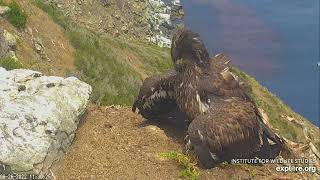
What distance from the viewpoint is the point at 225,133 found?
9852 mm

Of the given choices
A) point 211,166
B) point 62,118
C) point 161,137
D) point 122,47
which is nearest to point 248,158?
point 211,166

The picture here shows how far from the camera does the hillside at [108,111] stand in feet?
32.5

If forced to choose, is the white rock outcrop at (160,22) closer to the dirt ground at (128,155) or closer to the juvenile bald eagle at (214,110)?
the dirt ground at (128,155)

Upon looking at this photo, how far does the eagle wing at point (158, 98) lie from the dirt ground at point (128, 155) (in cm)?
25

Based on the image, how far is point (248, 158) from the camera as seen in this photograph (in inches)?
404

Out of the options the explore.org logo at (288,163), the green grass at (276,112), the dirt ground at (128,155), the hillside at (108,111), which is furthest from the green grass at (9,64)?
the green grass at (276,112)

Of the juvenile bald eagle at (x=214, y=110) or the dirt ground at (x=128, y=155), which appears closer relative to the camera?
the dirt ground at (x=128, y=155)

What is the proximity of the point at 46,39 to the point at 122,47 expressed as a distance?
1829cm

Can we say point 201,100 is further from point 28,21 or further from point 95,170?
point 28,21

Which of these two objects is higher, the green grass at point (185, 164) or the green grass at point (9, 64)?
the green grass at point (185, 164)

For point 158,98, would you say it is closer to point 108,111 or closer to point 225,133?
point 108,111

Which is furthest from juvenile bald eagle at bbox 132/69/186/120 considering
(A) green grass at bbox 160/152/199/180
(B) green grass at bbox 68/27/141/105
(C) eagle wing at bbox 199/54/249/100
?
(B) green grass at bbox 68/27/141/105

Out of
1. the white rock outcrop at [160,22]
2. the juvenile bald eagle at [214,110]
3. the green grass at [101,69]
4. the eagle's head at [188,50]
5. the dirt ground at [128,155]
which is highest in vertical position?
the eagle's head at [188,50]

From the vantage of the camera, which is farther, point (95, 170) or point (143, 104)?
point (143, 104)
